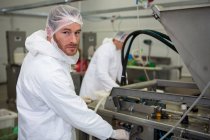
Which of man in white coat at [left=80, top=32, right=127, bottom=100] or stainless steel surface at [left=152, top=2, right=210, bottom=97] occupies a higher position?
stainless steel surface at [left=152, top=2, right=210, bottom=97]

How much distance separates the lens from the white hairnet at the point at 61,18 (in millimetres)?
1260

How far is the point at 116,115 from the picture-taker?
1266 millimetres

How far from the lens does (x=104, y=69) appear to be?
2361mm

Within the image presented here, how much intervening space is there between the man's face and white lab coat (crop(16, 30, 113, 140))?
0.04 metres

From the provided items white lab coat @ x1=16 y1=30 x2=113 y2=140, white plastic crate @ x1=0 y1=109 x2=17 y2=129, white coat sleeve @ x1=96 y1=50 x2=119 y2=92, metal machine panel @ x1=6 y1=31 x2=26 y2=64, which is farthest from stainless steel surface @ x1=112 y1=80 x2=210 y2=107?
metal machine panel @ x1=6 y1=31 x2=26 y2=64

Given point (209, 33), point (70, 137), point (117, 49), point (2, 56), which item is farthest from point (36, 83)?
point (2, 56)

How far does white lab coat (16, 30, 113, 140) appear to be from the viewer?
115 cm

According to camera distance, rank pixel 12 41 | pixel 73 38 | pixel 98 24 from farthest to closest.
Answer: pixel 98 24 < pixel 12 41 < pixel 73 38

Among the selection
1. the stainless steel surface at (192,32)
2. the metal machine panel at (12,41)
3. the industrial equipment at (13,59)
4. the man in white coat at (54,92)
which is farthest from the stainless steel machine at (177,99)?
the metal machine panel at (12,41)

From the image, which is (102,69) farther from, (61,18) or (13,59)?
(13,59)

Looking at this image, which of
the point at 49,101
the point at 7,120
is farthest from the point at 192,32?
the point at 7,120

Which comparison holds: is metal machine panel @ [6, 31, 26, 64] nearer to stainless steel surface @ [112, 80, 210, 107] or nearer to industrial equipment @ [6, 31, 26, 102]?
industrial equipment @ [6, 31, 26, 102]

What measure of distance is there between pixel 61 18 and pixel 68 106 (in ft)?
1.60

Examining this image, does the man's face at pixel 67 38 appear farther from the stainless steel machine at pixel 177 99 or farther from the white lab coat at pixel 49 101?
the stainless steel machine at pixel 177 99
